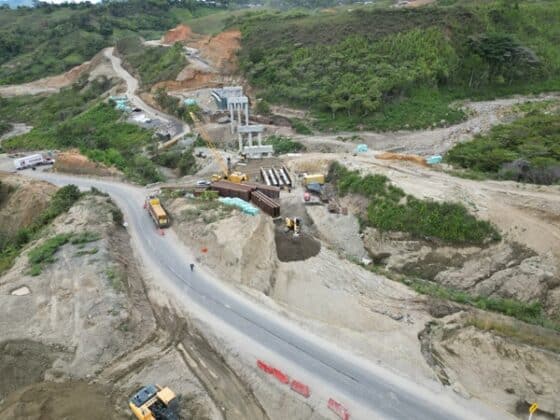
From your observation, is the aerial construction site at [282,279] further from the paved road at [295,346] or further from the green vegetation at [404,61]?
the green vegetation at [404,61]

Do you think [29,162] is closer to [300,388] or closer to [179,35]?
[300,388]

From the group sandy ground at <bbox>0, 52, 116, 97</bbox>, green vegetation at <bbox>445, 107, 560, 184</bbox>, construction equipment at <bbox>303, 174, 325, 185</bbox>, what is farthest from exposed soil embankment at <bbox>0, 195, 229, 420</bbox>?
sandy ground at <bbox>0, 52, 116, 97</bbox>

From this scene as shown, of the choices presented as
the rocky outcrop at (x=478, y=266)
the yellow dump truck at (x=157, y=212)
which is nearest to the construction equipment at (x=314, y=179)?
the rocky outcrop at (x=478, y=266)

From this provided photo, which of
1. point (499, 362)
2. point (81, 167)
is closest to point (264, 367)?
point (499, 362)

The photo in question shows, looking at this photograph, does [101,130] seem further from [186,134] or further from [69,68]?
[69,68]

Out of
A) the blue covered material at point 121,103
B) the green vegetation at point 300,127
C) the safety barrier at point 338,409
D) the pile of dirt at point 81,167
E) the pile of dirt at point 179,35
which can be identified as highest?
the pile of dirt at point 179,35

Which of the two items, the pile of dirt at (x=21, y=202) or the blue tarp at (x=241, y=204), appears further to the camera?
the pile of dirt at (x=21, y=202)

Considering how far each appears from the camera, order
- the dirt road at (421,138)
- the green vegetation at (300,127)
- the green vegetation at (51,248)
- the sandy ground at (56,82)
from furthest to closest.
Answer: the sandy ground at (56,82)
the green vegetation at (300,127)
the dirt road at (421,138)
the green vegetation at (51,248)
